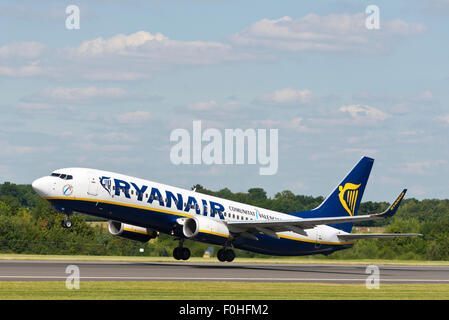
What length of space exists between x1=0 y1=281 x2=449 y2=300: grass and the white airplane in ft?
39.1

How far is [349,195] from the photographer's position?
58.7 meters

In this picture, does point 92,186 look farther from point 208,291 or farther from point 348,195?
point 348,195

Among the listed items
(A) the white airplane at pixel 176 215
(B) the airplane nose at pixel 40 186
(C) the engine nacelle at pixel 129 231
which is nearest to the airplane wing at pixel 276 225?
(A) the white airplane at pixel 176 215

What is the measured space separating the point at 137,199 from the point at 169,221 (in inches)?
109

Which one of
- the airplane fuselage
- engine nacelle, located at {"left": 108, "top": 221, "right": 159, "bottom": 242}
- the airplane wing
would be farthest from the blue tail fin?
engine nacelle, located at {"left": 108, "top": 221, "right": 159, "bottom": 242}

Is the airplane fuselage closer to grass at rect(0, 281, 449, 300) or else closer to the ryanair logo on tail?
the ryanair logo on tail

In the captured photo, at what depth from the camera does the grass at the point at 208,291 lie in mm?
25031

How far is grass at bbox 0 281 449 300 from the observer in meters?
25.0

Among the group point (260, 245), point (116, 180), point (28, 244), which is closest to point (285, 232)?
point (260, 245)

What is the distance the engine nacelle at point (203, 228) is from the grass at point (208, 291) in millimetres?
13498

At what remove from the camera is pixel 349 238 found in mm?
57500

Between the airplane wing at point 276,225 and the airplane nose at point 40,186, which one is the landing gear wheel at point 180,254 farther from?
the airplane nose at point 40,186

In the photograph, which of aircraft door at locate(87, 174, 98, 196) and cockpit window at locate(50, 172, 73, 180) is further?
cockpit window at locate(50, 172, 73, 180)

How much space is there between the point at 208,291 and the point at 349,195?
32.6m
